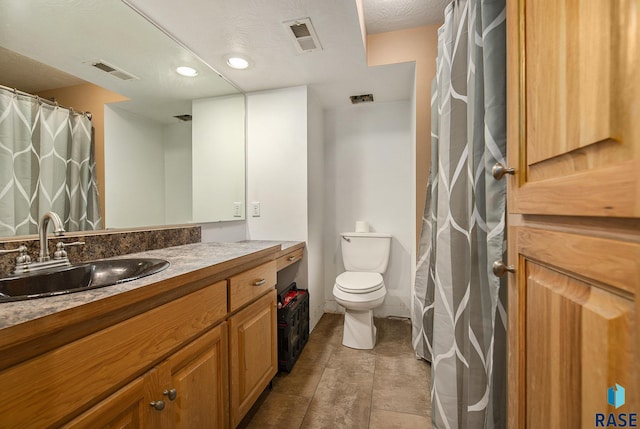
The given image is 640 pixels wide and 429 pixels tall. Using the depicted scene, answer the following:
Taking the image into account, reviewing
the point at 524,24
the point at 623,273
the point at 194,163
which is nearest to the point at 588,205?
the point at 623,273

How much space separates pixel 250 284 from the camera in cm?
130

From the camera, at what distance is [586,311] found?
1.54ft

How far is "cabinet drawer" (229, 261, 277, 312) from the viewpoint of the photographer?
3.83 feet

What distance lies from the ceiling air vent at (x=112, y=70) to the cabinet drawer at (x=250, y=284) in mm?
1175

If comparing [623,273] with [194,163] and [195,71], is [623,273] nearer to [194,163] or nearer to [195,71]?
[194,163]

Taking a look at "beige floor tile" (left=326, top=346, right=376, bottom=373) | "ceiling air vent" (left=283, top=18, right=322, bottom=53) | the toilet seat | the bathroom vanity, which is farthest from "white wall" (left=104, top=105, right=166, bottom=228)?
"beige floor tile" (left=326, top=346, right=376, bottom=373)

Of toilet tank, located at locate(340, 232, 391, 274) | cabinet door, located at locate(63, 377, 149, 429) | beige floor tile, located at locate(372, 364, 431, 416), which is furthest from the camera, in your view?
toilet tank, located at locate(340, 232, 391, 274)

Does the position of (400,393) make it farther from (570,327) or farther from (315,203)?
(315,203)

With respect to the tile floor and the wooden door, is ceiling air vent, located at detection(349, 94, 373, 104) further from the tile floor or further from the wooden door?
the tile floor

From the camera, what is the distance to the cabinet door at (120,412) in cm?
61

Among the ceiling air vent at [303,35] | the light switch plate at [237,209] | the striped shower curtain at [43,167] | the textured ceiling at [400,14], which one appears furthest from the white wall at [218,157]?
the textured ceiling at [400,14]

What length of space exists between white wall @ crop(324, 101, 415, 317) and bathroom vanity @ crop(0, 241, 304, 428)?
148 centimetres

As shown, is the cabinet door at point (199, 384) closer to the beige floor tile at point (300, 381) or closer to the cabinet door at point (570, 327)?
the beige floor tile at point (300, 381)

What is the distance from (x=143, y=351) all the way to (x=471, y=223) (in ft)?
3.80
